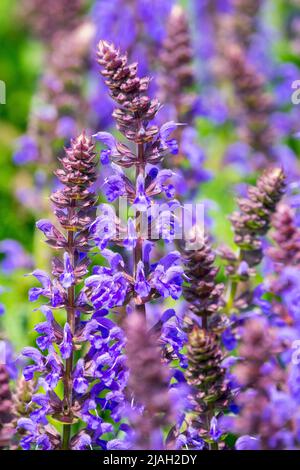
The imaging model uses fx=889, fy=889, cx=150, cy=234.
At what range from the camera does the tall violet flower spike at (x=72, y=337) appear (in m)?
2.86

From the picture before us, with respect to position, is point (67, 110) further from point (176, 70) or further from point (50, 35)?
point (50, 35)

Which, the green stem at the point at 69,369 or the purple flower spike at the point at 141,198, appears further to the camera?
the green stem at the point at 69,369

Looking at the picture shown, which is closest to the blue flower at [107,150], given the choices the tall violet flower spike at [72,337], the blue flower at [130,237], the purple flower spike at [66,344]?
the tall violet flower spike at [72,337]

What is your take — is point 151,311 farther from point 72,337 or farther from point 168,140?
point 168,140

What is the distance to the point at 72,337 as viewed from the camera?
2.95 meters

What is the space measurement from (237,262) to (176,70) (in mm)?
1315

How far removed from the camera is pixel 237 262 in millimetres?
3631

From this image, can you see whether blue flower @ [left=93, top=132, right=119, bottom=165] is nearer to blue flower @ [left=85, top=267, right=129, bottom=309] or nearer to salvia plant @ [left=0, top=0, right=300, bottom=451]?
salvia plant @ [left=0, top=0, right=300, bottom=451]

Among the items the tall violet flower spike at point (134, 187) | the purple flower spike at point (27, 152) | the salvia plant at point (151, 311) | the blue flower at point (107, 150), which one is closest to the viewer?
the salvia plant at point (151, 311)

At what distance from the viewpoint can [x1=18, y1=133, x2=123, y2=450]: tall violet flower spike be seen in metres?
2.86

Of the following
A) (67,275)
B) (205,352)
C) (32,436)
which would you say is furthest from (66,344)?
(205,352)

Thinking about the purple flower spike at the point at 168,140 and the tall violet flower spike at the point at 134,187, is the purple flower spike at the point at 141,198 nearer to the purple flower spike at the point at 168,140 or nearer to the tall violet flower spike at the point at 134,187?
the tall violet flower spike at the point at 134,187

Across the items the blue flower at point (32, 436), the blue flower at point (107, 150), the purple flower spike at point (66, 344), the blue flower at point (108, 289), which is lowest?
the blue flower at point (32, 436)

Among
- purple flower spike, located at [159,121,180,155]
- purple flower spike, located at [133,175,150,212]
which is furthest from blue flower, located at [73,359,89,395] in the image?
purple flower spike, located at [159,121,180,155]
